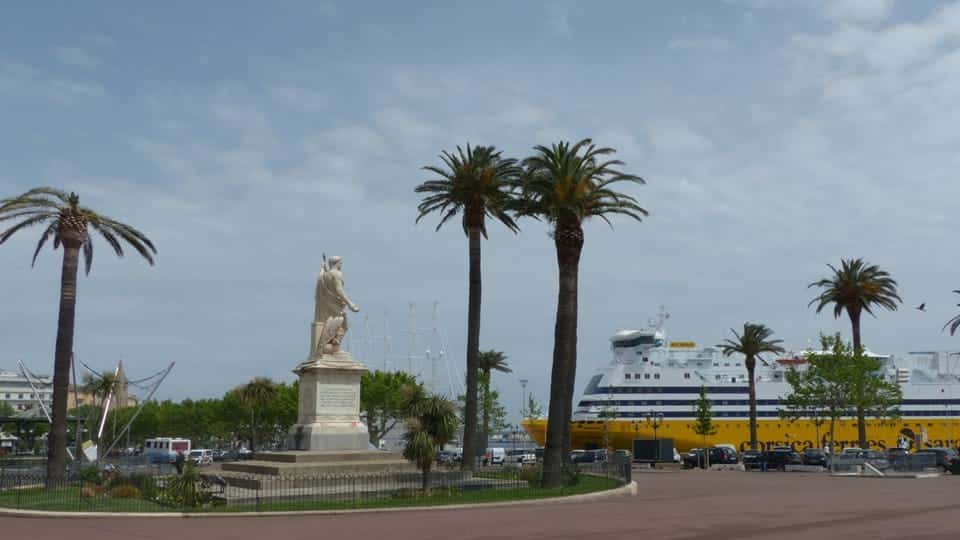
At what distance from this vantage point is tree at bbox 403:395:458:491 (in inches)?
956

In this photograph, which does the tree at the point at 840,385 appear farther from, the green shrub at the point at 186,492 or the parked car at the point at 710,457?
the green shrub at the point at 186,492

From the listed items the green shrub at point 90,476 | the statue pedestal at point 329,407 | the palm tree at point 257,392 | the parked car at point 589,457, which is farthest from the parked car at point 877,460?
the palm tree at point 257,392

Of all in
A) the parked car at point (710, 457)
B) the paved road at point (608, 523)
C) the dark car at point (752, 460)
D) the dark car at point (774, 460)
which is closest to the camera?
→ the paved road at point (608, 523)

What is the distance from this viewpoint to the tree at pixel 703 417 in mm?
78062

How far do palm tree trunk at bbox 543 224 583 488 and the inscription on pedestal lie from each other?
7028 millimetres

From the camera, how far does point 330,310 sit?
31.7 metres

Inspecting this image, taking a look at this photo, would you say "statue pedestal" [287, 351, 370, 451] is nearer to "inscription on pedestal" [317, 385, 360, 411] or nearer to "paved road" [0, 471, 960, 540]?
"inscription on pedestal" [317, 385, 360, 411]

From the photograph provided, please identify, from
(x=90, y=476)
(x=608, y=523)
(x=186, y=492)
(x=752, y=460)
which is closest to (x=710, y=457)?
(x=752, y=460)

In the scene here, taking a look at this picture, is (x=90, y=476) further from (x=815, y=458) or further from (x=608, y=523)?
(x=815, y=458)

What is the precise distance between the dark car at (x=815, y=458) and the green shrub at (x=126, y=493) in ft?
131

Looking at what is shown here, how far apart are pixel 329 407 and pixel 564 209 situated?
10.7 m

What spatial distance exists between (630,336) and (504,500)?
7232 cm

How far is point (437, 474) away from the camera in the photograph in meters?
27.5

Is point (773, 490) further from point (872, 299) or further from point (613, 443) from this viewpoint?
point (613, 443)
